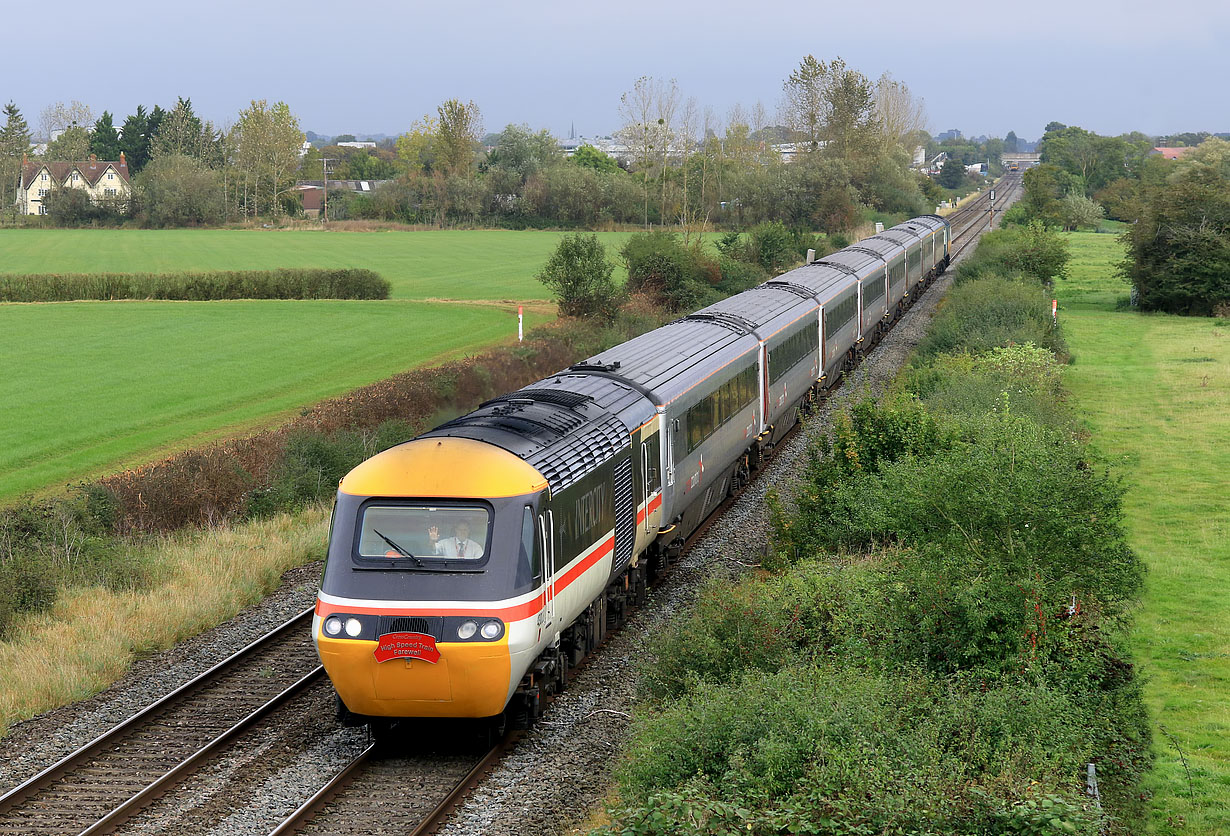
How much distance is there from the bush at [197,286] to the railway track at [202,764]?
4601cm

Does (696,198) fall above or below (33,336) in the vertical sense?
above

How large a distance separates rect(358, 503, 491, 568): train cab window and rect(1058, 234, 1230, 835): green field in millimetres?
6674

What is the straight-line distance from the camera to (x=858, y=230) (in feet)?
279

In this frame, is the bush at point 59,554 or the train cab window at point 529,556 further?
the bush at point 59,554

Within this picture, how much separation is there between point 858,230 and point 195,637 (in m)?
74.6

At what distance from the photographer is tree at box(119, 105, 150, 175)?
14412cm

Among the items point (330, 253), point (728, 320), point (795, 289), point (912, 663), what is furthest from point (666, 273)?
point (912, 663)

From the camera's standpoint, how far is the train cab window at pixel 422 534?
37.0 feet

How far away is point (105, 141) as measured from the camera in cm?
14412

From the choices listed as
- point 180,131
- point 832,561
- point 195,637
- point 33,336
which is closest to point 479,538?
point 832,561

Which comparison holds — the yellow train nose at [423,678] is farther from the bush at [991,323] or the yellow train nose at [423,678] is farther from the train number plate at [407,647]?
the bush at [991,323]

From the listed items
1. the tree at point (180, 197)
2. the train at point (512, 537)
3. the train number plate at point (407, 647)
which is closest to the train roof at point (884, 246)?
the train at point (512, 537)

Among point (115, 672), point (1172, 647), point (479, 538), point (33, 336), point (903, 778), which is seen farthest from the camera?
point (33, 336)

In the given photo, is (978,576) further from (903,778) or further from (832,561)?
(903,778)
